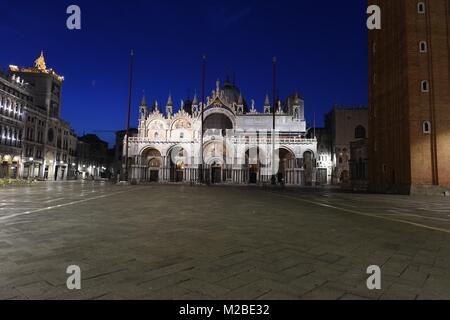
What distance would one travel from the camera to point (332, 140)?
62875 millimetres

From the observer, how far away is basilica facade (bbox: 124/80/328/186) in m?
51.1

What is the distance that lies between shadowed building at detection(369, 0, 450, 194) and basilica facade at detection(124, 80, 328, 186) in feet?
77.1

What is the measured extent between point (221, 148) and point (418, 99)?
33550mm

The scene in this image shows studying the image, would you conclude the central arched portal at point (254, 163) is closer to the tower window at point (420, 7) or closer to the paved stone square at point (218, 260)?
the tower window at point (420, 7)

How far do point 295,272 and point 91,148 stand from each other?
289ft

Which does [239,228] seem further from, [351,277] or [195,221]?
[351,277]

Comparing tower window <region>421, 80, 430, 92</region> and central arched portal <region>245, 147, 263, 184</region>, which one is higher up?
tower window <region>421, 80, 430, 92</region>

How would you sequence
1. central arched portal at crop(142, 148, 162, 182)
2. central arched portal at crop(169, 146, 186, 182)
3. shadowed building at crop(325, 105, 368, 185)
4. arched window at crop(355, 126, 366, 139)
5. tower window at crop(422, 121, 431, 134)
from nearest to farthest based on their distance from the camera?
1. tower window at crop(422, 121, 431, 134)
2. central arched portal at crop(169, 146, 186, 182)
3. central arched portal at crop(142, 148, 162, 182)
4. shadowed building at crop(325, 105, 368, 185)
5. arched window at crop(355, 126, 366, 139)

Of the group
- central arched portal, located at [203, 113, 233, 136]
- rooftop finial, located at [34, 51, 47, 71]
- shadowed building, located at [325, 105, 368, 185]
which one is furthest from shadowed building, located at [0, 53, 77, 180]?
shadowed building, located at [325, 105, 368, 185]

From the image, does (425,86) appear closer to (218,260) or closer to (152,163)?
(218,260)

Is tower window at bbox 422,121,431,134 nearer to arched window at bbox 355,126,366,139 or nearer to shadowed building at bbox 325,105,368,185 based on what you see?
shadowed building at bbox 325,105,368,185

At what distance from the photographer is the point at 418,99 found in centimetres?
2489

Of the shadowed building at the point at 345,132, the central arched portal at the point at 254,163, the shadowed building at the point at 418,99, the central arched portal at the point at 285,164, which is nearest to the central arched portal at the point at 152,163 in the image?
the central arched portal at the point at 254,163
